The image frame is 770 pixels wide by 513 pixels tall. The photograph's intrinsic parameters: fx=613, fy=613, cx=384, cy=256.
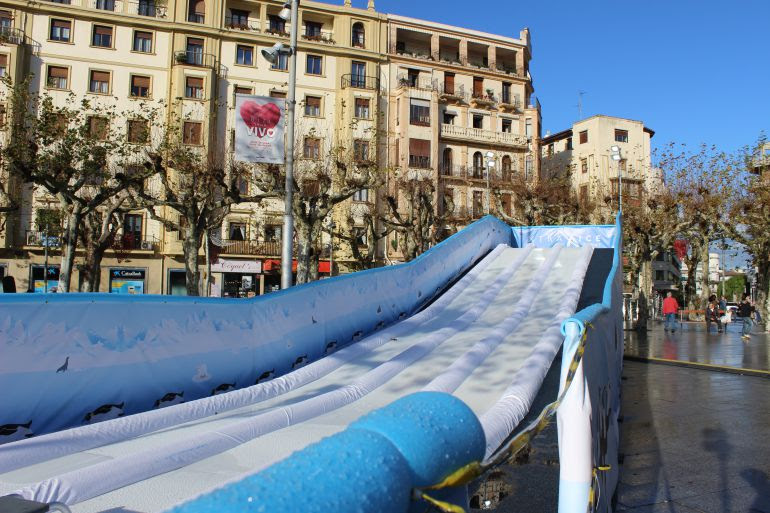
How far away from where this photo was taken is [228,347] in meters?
6.89

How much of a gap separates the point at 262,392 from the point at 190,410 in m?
0.98

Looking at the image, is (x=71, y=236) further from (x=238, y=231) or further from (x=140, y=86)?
(x=140, y=86)

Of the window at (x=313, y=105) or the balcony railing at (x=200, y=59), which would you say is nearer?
the balcony railing at (x=200, y=59)

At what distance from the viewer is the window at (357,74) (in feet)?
140

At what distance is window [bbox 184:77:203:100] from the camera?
38188 millimetres

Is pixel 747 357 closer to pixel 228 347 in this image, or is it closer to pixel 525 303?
pixel 525 303

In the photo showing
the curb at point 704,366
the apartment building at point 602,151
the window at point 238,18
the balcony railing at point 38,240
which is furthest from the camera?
the apartment building at point 602,151

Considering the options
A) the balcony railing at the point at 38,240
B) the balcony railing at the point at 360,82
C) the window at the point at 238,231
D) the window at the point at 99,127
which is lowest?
the balcony railing at the point at 38,240

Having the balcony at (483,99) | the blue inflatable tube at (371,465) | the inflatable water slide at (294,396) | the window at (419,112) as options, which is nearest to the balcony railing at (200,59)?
the window at (419,112)

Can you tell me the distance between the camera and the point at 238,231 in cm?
3894

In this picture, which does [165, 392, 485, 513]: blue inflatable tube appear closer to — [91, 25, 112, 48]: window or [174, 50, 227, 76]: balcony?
[174, 50, 227, 76]: balcony

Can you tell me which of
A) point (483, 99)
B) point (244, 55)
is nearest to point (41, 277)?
point (244, 55)

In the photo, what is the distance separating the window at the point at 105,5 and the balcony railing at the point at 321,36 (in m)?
12.1

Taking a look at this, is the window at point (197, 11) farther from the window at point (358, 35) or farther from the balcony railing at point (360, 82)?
the window at point (358, 35)
